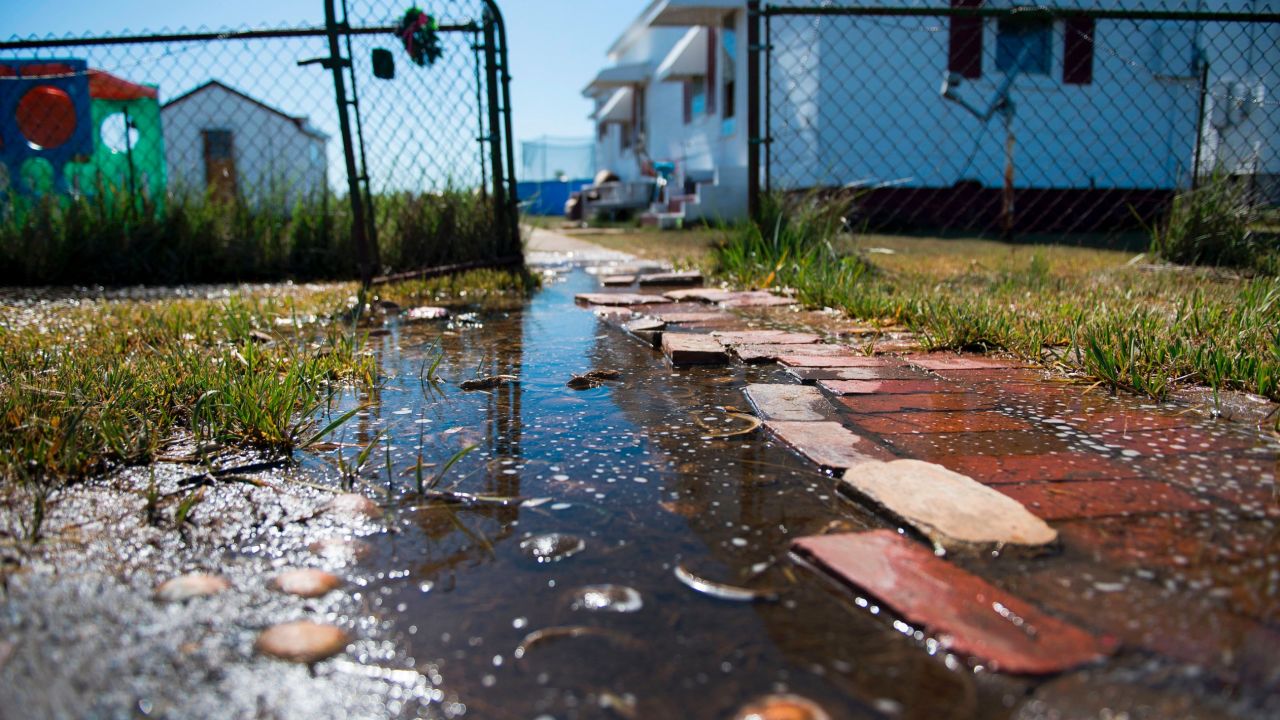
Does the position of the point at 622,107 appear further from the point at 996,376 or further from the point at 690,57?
the point at 996,376

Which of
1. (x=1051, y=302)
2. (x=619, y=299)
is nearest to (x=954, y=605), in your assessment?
(x=1051, y=302)

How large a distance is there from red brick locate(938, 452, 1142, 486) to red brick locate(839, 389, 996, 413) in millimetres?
365

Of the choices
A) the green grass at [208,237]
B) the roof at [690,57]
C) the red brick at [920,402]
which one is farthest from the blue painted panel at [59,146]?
the red brick at [920,402]

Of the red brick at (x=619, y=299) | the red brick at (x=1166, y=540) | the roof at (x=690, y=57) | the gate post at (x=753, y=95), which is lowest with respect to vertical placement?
the red brick at (x=1166, y=540)

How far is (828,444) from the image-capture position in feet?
5.55

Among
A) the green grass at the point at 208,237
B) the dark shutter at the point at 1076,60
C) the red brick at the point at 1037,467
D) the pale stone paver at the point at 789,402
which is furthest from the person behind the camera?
the dark shutter at the point at 1076,60

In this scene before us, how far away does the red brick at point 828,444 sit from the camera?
159 centimetres

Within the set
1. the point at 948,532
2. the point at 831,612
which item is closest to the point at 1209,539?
the point at 948,532

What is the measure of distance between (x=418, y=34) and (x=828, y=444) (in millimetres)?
3966

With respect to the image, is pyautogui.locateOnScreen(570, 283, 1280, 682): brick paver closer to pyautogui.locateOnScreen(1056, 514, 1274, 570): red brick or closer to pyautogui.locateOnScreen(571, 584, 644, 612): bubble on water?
pyautogui.locateOnScreen(1056, 514, 1274, 570): red brick

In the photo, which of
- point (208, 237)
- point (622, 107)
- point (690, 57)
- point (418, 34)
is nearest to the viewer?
point (418, 34)

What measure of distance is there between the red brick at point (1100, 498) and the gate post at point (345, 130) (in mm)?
3723

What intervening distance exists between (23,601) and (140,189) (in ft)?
17.9

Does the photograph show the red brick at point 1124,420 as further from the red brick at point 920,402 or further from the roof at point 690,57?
the roof at point 690,57
